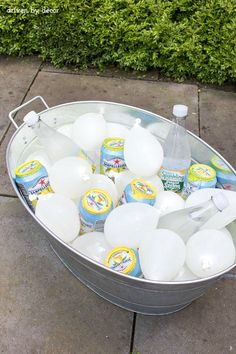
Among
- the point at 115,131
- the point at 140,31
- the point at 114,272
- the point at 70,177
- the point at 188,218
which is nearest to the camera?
the point at 114,272

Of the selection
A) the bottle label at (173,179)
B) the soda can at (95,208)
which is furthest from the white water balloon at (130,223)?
the bottle label at (173,179)

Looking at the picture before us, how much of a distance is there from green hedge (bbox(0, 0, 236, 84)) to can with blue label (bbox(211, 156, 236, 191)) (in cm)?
123

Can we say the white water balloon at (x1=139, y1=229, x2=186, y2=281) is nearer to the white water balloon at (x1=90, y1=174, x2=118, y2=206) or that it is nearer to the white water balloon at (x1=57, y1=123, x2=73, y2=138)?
the white water balloon at (x1=90, y1=174, x2=118, y2=206)

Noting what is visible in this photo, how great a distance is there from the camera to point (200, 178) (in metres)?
1.46

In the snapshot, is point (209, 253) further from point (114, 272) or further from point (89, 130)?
point (89, 130)

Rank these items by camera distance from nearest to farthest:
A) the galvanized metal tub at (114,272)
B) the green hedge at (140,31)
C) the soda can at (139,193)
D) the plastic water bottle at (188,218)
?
the galvanized metal tub at (114,272) < the plastic water bottle at (188,218) < the soda can at (139,193) < the green hedge at (140,31)

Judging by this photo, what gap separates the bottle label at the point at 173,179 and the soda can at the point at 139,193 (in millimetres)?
144

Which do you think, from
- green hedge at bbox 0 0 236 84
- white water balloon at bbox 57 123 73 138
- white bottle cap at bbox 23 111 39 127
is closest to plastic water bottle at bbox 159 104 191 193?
white water balloon at bbox 57 123 73 138

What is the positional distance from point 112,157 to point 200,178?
0.35 m

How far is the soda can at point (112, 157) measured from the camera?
153 cm

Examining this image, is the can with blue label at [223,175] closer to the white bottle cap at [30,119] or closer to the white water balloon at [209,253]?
the white water balloon at [209,253]

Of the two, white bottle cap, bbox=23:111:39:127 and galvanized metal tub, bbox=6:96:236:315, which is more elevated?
white bottle cap, bbox=23:111:39:127

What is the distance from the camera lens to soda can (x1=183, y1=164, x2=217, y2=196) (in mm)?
1454

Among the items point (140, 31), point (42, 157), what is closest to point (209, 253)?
point (42, 157)
